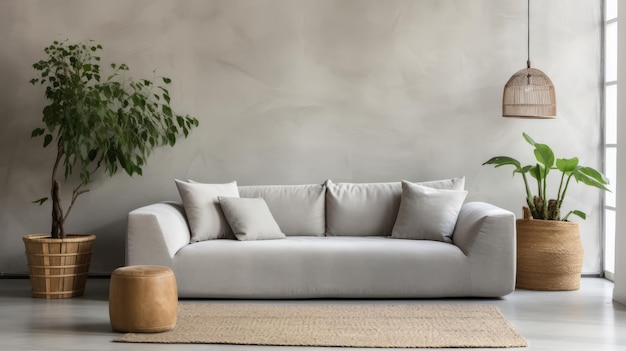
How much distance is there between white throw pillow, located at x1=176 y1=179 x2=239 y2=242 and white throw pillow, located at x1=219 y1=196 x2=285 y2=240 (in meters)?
0.07

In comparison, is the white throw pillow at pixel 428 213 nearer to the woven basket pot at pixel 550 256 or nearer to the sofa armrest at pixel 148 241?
the woven basket pot at pixel 550 256

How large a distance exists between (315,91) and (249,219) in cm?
135

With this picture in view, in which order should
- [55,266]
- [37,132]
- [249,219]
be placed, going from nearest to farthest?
1. [55,266]
2. [249,219]
3. [37,132]

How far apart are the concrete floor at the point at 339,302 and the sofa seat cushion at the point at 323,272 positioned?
0.28 ft

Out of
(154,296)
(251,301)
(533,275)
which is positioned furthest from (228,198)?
(533,275)

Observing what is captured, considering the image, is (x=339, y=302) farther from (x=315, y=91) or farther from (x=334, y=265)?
(x=315, y=91)

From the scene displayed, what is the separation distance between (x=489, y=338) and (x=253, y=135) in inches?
113

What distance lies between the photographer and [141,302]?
417 cm

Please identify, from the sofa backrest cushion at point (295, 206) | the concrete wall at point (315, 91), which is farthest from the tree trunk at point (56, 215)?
the sofa backrest cushion at point (295, 206)

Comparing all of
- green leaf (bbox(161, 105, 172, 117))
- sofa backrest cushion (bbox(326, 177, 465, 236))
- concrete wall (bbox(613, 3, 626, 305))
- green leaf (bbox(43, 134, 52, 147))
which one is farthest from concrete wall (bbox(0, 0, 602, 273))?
concrete wall (bbox(613, 3, 626, 305))

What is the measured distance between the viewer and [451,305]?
500 cm

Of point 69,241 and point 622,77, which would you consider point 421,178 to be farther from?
point 69,241

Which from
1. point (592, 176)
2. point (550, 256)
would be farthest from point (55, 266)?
point (592, 176)

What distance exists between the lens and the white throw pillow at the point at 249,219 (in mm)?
5474
